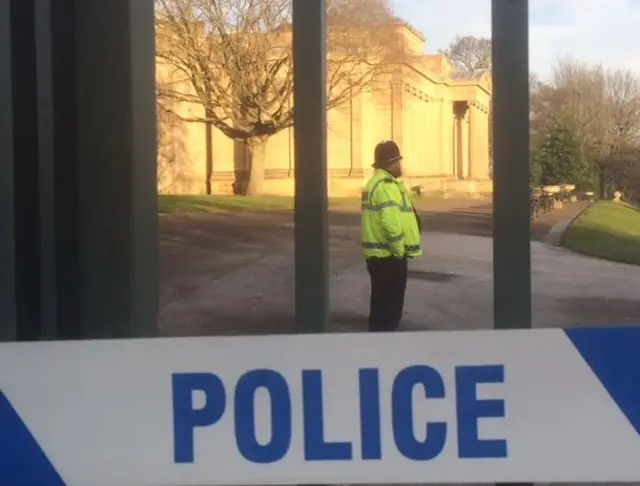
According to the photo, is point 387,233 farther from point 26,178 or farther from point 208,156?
point 208,156

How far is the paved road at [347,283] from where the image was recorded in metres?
9.75

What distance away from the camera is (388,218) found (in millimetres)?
7348

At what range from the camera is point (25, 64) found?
2057 mm

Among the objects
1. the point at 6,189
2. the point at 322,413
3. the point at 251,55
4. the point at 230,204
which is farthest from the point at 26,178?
the point at 230,204

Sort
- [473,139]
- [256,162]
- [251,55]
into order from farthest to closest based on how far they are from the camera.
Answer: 1. [473,139]
2. [256,162]
3. [251,55]

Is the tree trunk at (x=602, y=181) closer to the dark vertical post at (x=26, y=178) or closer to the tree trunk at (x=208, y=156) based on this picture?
the tree trunk at (x=208, y=156)

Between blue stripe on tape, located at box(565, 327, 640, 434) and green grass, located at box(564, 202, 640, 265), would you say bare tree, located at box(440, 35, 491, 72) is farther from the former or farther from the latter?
blue stripe on tape, located at box(565, 327, 640, 434)

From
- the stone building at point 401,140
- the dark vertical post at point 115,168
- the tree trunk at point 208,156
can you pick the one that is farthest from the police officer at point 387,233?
the tree trunk at point 208,156

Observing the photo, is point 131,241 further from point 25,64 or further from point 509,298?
point 509,298

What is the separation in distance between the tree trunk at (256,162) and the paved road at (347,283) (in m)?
6.95

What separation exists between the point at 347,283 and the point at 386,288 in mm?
4663

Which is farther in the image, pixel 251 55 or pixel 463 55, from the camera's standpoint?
pixel 463 55

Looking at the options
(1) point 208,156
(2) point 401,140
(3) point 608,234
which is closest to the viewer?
(3) point 608,234

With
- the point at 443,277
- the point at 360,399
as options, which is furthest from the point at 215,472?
the point at 443,277
